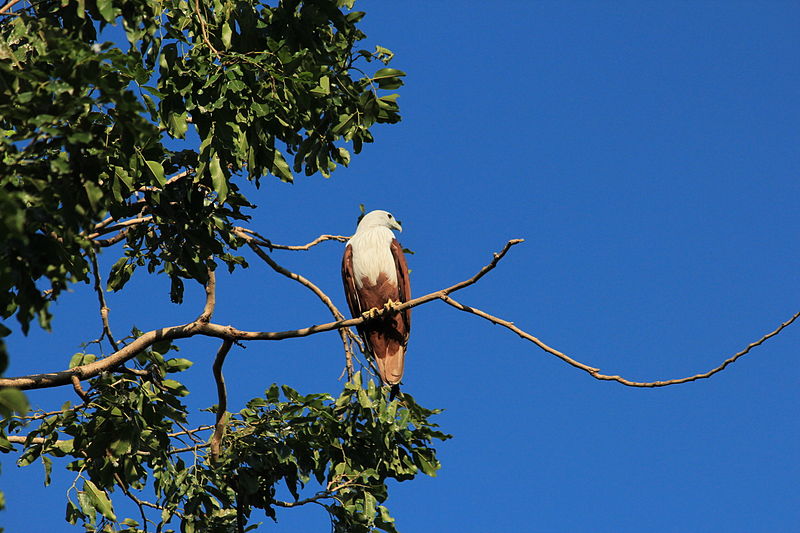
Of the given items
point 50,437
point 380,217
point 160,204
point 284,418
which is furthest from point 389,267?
point 50,437

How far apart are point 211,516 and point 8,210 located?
135 inches

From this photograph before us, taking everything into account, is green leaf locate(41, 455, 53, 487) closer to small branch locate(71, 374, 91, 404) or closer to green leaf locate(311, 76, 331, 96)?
small branch locate(71, 374, 91, 404)

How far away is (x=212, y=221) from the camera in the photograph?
5.18 meters

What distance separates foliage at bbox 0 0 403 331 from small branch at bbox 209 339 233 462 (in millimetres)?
587

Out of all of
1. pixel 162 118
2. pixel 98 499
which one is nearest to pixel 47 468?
pixel 98 499

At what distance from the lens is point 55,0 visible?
479 cm

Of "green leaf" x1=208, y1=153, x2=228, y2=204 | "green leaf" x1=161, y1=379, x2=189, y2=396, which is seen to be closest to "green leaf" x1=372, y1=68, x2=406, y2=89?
"green leaf" x1=208, y1=153, x2=228, y2=204

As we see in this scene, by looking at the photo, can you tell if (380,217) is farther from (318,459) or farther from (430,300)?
(430,300)

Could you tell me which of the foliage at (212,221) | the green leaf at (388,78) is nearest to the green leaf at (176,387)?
the foliage at (212,221)

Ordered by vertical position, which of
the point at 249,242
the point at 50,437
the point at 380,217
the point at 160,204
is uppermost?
the point at 380,217

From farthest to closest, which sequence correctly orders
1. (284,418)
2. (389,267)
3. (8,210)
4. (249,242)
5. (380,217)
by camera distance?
(380,217), (389,267), (249,242), (284,418), (8,210)

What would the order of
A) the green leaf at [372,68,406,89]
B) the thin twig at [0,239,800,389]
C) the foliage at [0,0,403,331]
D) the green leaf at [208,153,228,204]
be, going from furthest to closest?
1. the green leaf at [372,68,406,89]
2. the green leaf at [208,153,228,204]
3. the thin twig at [0,239,800,389]
4. the foliage at [0,0,403,331]

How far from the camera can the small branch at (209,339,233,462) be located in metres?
5.00

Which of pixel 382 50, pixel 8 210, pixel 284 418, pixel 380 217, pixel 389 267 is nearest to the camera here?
pixel 8 210
